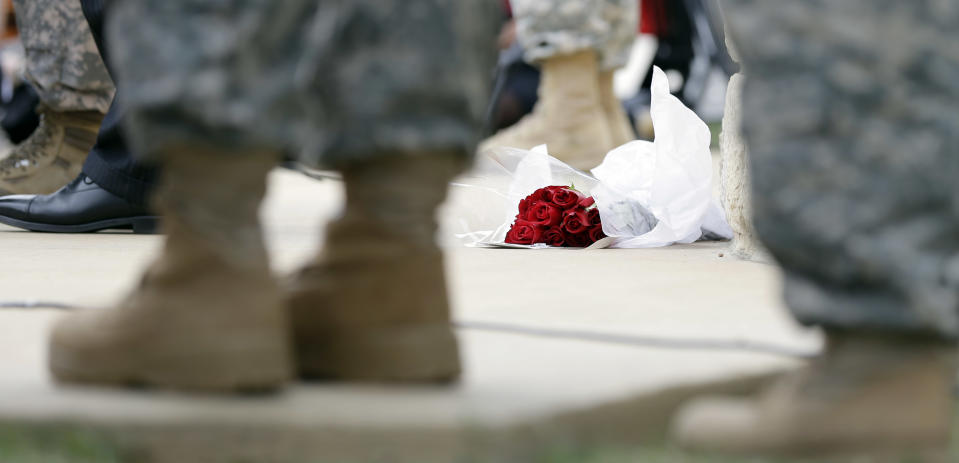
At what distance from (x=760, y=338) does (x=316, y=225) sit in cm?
201

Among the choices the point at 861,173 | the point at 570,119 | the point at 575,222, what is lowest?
the point at 575,222

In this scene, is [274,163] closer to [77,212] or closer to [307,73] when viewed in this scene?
[307,73]

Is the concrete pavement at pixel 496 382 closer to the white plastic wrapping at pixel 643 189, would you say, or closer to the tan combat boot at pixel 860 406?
the tan combat boot at pixel 860 406

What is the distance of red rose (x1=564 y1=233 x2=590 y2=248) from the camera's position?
2.77 metres

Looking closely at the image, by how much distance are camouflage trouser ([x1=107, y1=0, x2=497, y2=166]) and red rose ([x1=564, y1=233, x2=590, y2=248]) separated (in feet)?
5.26

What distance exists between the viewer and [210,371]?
1022mm

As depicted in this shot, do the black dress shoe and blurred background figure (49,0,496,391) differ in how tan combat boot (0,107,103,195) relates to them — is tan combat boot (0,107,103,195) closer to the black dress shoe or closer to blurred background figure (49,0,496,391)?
the black dress shoe

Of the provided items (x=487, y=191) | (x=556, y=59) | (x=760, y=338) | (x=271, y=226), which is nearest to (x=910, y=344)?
(x=760, y=338)

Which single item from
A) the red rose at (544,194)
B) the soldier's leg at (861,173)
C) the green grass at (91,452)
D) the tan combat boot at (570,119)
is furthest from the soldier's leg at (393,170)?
the tan combat boot at (570,119)

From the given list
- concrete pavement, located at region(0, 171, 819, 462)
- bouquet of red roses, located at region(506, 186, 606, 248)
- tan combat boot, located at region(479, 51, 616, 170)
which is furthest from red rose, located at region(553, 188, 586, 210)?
tan combat boot, located at region(479, 51, 616, 170)

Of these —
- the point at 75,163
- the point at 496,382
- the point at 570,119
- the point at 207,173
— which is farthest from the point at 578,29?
the point at 207,173

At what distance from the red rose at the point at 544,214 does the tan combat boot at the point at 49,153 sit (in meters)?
1.25

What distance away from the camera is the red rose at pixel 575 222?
2.74 meters

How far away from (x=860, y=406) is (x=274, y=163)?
52 centimetres
